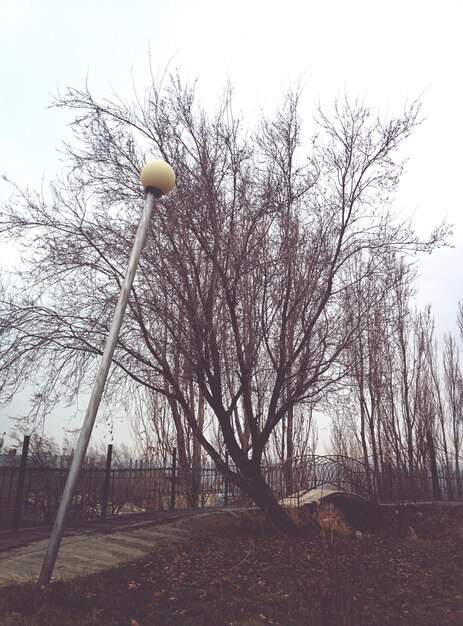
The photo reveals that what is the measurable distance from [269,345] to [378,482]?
8.48 meters

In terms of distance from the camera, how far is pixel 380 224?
8797 mm

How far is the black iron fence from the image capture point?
7.63 m

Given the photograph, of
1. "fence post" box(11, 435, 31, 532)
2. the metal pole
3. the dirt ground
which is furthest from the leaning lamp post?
"fence post" box(11, 435, 31, 532)

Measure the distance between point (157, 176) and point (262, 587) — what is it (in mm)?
4814

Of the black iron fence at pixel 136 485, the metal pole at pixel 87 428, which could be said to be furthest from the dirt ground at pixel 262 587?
the black iron fence at pixel 136 485

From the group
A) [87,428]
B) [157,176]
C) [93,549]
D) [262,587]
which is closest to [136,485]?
[93,549]

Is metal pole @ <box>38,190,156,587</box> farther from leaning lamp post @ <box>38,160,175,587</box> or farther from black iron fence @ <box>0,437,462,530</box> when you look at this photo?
black iron fence @ <box>0,437,462,530</box>

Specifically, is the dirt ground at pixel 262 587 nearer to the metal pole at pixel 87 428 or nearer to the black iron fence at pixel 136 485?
the metal pole at pixel 87 428

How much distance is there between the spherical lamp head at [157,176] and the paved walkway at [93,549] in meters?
4.16

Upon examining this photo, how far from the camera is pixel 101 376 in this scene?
4.61 m

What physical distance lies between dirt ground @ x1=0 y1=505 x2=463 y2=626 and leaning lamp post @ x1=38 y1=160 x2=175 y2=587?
38 cm

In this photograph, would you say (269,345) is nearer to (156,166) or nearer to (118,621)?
(156,166)

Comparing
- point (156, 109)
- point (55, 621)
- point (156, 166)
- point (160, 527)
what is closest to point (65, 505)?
point (55, 621)

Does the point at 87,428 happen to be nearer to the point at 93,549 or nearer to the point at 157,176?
the point at 157,176
